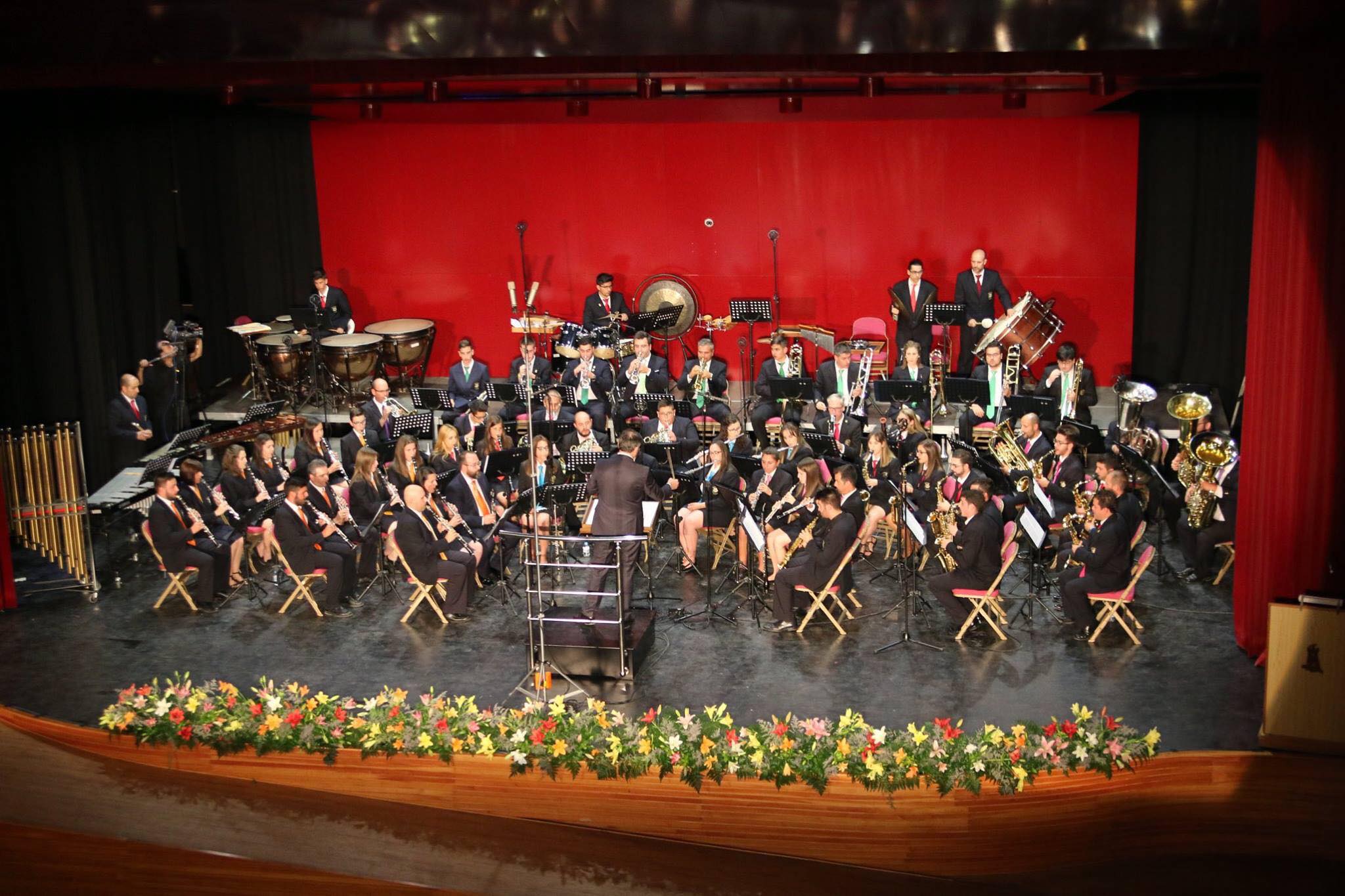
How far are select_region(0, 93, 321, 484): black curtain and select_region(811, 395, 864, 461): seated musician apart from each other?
7704 millimetres

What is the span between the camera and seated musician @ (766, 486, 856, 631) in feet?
34.7

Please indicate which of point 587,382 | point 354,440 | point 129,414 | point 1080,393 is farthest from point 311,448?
point 1080,393

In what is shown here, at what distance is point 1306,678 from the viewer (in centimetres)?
862

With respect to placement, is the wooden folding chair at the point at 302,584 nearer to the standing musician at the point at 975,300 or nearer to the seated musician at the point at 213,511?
the seated musician at the point at 213,511

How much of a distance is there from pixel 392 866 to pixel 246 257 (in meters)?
13.0

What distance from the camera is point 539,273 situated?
1820 cm

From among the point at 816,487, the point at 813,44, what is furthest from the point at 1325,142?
the point at 816,487

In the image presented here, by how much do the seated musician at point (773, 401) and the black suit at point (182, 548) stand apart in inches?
225

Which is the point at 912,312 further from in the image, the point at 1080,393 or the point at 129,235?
the point at 129,235

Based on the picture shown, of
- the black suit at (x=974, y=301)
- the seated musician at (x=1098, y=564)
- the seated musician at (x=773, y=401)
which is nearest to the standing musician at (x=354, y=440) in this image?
the seated musician at (x=773, y=401)

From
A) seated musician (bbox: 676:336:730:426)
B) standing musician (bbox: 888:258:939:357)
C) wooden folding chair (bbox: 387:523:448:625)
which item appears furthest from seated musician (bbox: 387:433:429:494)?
standing musician (bbox: 888:258:939:357)

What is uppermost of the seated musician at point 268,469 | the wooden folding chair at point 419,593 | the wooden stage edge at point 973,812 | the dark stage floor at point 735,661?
the seated musician at point 268,469

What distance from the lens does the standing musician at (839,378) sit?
14.8 meters

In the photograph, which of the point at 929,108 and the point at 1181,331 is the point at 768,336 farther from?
the point at 1181,331
